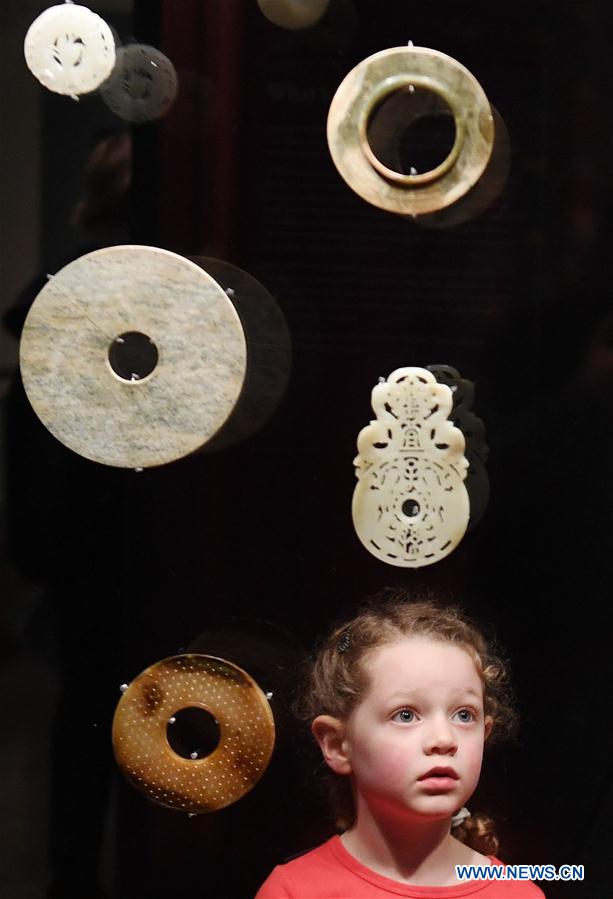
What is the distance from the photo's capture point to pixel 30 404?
2031mm

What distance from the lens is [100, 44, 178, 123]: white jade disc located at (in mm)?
2012

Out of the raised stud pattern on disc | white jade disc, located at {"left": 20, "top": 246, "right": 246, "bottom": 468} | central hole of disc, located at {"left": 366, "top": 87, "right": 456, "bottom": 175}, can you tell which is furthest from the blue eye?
central hole of disc, located at {"left": 366, "top": 87, "right": 456, "bottom": 175}

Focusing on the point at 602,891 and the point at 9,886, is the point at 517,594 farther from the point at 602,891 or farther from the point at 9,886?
the point at 9,886

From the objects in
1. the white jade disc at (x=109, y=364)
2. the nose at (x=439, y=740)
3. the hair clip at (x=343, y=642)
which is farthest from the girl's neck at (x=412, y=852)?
the white jade disc at (x=109, y=364)

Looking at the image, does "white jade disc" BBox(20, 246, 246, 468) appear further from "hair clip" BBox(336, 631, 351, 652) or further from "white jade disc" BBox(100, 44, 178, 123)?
"hair clip" BBox(336, 631, 351, 652)

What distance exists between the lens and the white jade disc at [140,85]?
2012 millimetres

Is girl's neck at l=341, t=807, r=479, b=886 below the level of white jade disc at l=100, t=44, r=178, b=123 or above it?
below

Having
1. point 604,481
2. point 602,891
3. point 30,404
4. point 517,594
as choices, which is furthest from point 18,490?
point 602,891

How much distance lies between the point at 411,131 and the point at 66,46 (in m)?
0.57

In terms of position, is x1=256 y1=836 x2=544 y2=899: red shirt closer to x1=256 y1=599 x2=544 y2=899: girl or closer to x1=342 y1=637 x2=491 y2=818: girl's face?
x1=256 y1=599 x2=544 y2=899: girl

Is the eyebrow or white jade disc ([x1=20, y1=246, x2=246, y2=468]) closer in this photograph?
the eyebrow

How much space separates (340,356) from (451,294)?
20 centimetres

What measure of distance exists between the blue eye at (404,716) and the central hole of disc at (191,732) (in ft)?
1.11

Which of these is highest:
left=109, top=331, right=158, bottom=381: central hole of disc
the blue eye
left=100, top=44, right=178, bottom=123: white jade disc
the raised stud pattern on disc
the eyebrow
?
left=100, top=44, right=178, bottom=123: white jade disc
